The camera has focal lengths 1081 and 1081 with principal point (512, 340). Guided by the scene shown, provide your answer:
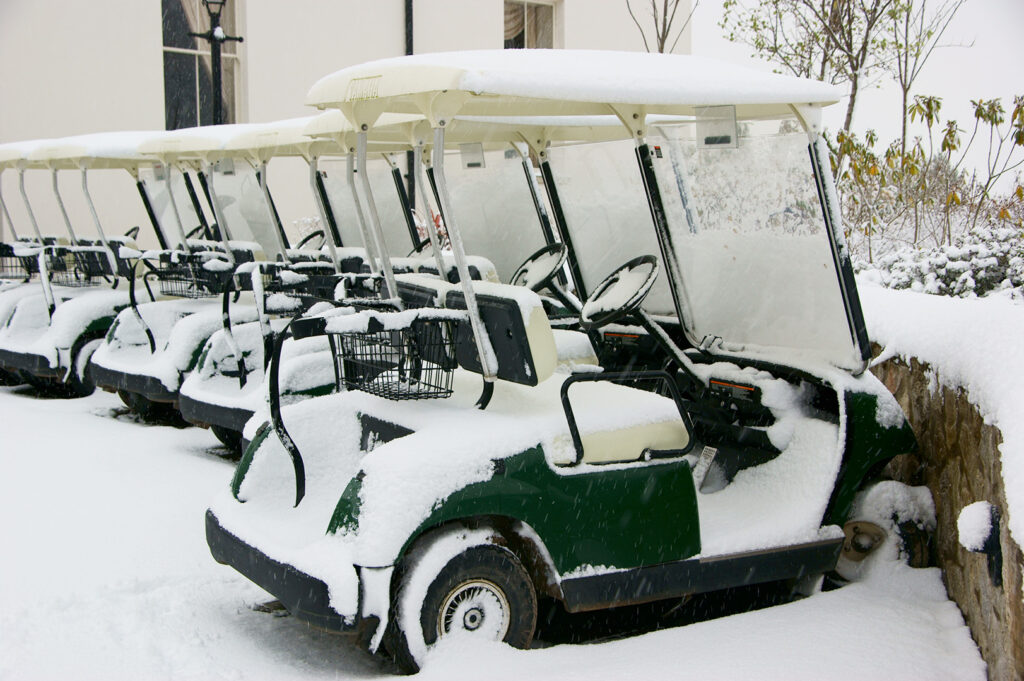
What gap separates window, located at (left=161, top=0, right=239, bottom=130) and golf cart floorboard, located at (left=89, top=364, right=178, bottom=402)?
7.33m

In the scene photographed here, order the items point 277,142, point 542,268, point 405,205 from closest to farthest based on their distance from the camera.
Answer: point 542,268
point 277,142
point 405,205

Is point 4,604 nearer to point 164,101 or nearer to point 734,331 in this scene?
point 734,331

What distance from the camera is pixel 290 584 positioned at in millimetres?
3055

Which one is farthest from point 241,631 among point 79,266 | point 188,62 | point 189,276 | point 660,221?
point 188,62

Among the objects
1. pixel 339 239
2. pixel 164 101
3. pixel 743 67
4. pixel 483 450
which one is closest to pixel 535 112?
pixel 743 67

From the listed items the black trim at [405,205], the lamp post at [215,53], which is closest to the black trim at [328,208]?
the black trim at [405,205]

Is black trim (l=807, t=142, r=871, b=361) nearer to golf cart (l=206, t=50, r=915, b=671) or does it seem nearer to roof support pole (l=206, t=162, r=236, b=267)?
golf cart (l=206, t=50, r=915, b=671)

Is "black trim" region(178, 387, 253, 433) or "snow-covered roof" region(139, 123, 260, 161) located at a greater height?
"snow-covered roof" region(139, 123, 260, 161)

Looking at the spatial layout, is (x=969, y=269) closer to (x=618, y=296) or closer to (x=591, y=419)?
(x=618, y=296)

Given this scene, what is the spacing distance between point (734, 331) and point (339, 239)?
166 inches

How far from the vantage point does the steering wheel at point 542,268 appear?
5.22 meters

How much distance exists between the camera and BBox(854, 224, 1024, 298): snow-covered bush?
7.18 m

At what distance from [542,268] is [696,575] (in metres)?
2.24

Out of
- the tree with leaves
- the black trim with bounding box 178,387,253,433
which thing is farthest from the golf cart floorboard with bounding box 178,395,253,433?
the tree with leaves
